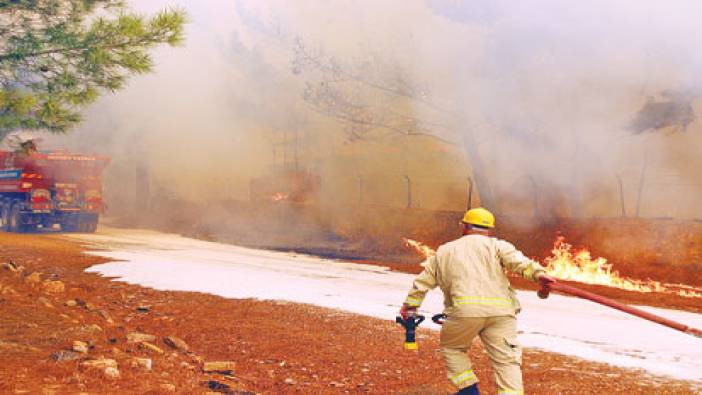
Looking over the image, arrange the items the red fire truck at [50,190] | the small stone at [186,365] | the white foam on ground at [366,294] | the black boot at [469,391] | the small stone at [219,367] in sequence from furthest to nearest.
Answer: the red fire truck at [50,190], the white foam on ground at [366,294], the small stone at [186,365], the small stone at [219,367], the black boot at [469,391]

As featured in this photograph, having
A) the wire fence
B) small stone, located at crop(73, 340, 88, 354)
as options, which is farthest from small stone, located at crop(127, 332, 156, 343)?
the wire fence

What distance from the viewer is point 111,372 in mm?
6152

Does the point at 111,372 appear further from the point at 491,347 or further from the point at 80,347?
the point at 491,347

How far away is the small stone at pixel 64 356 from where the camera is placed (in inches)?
261

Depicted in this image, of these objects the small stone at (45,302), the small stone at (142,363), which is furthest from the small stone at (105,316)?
the small stone at (142,363)

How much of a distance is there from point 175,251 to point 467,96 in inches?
377

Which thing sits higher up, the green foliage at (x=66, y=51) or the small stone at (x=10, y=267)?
the green foliage at (x=66, y=51)

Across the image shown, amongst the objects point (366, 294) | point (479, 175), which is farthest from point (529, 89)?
point (366, 294)

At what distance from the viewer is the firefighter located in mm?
4781

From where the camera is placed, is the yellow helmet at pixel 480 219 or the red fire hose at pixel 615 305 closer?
the red fire hose at pixel 615 305

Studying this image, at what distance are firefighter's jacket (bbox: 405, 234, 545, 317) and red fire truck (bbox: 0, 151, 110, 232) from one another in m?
21.8

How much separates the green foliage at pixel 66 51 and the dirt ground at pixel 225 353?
2553 millimetres

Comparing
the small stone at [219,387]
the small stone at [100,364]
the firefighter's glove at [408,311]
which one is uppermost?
the firefighter's glove at [408,311]

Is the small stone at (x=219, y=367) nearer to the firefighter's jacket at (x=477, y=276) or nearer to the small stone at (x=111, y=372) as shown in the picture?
the small stone at (x=111, y=372)
